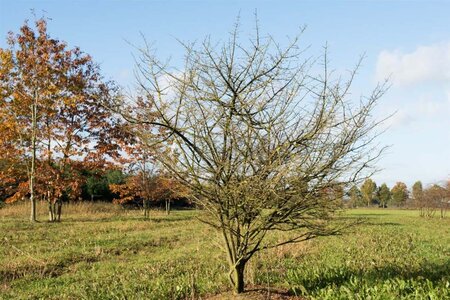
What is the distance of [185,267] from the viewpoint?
30.7ft

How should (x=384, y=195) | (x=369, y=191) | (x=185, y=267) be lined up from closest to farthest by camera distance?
1. (x=185, y=267)
2. (x=369, y=191)
3. (x=384, y=195)

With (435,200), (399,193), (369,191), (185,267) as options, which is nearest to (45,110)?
(185,267)

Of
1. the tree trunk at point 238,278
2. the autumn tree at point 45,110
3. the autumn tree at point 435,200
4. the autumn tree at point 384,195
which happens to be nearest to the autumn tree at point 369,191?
the autumn tree at point 384,195

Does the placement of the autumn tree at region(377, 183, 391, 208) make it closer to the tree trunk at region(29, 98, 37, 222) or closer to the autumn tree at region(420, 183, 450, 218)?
the autumn tree at region(420, 183, 450, 218)

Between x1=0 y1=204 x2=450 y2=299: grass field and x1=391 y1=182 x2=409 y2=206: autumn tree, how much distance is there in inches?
3289

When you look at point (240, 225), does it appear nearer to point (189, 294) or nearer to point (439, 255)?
point (189, 294)

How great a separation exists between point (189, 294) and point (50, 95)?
16.8m

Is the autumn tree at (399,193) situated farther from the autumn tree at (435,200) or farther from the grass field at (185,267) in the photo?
the grass field at (185,267)

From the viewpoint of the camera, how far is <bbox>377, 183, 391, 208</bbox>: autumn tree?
3553 inches

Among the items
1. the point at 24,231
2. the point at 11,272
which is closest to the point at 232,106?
the point at 11,272

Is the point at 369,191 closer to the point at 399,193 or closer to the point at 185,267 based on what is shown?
the point at 399,193

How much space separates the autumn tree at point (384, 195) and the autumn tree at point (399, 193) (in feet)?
5.75

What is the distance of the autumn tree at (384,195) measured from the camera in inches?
3553

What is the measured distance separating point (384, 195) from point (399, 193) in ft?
20.2
